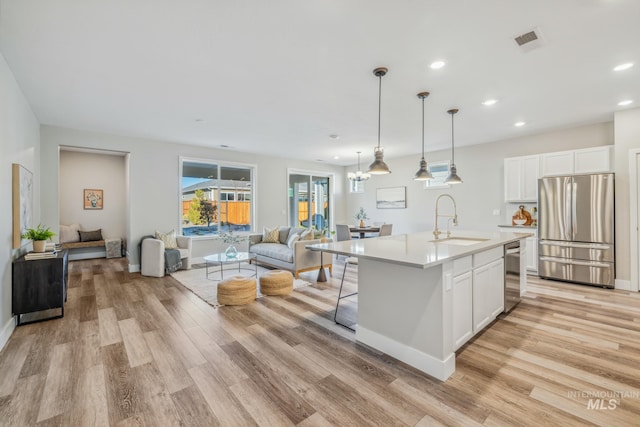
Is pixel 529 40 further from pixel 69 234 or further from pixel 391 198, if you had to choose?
pixel 69 234

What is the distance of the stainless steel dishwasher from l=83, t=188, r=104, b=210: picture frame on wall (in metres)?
9.05

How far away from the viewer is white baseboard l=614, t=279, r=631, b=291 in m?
4.30

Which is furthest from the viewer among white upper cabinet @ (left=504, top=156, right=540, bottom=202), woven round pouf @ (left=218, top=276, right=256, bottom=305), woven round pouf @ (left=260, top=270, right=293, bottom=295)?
white upper cabinet @ (left=504, top=156, right=540, bottom=202)

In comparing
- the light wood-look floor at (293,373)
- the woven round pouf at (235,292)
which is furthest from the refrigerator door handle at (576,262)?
the woven round pouf at (235,292)

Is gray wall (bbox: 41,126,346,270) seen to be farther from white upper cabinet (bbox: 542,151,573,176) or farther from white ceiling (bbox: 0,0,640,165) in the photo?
white upper cabinet (bbox: 542,151,573,176)

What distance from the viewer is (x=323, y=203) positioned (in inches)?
365

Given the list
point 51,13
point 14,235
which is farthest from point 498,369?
point 14,235

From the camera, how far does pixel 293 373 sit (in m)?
2.17

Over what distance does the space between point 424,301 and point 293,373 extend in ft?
3.81

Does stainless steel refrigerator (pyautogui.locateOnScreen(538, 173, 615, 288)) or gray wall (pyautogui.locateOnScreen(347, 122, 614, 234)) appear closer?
stainless steel refrigerator (pyautogui.locateOnScreen(538, 173, 615, 288))

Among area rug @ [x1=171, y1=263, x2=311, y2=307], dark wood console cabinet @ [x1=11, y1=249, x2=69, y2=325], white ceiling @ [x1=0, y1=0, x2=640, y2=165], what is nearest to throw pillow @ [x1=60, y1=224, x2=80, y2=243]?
white ceiling @ [x1=0, y1=0, x2=640, y2=165]

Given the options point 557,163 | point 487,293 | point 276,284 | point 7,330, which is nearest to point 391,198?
point 557,163

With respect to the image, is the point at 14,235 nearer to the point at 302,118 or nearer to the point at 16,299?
the point at 16,299

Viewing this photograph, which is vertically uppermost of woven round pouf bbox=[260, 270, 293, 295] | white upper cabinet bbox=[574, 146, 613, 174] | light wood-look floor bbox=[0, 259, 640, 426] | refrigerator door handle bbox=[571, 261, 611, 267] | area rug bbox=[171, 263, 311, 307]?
white upper cabinet bbox=[574, 146, 613, 174]
